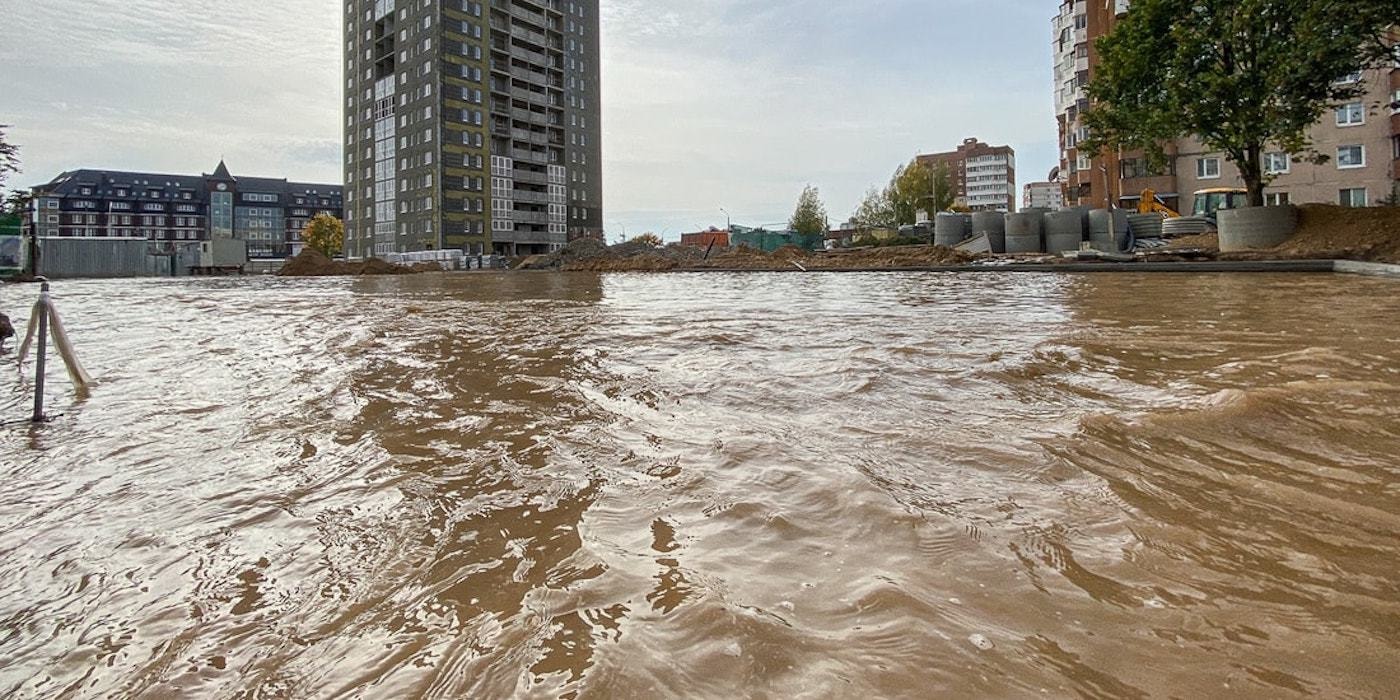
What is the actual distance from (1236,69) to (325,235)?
97.1 m

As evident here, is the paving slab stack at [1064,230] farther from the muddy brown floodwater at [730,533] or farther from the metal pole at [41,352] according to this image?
the metal pole at [41,352]

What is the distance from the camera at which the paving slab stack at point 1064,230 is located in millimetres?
27203

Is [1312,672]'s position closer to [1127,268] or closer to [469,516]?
[469,516]

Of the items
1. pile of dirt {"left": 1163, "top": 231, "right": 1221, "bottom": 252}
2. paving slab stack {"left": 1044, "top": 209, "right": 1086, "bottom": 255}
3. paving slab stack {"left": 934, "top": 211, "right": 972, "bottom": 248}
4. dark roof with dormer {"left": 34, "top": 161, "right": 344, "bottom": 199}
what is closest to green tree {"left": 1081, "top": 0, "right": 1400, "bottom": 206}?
pile of dirt {"left": 1163, "top": 231, "right": 1221, "bottom": 252}

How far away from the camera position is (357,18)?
262 ft

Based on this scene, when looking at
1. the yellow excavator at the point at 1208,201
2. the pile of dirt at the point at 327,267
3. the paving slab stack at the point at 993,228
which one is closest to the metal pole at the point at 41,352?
the paving slab stack at the point at 993,228

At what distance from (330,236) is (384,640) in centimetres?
10394

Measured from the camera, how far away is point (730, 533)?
85.5 inches

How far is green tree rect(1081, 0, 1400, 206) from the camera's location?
1575 centimetres

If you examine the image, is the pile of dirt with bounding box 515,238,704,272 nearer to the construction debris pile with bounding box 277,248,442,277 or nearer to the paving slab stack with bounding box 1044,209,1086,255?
the construction debris pile with bounding box 277,248,442,277

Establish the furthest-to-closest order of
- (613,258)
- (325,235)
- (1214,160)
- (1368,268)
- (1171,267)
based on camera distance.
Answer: (325,235)
(1214,160)
(613,258)
(1171,267)
(1368,268)

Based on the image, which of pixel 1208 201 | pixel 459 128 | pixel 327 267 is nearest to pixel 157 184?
pixel 459 128

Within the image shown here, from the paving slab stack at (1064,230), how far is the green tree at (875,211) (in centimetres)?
3919

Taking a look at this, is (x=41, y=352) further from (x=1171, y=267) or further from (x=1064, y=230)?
(x=1064, y=230)
